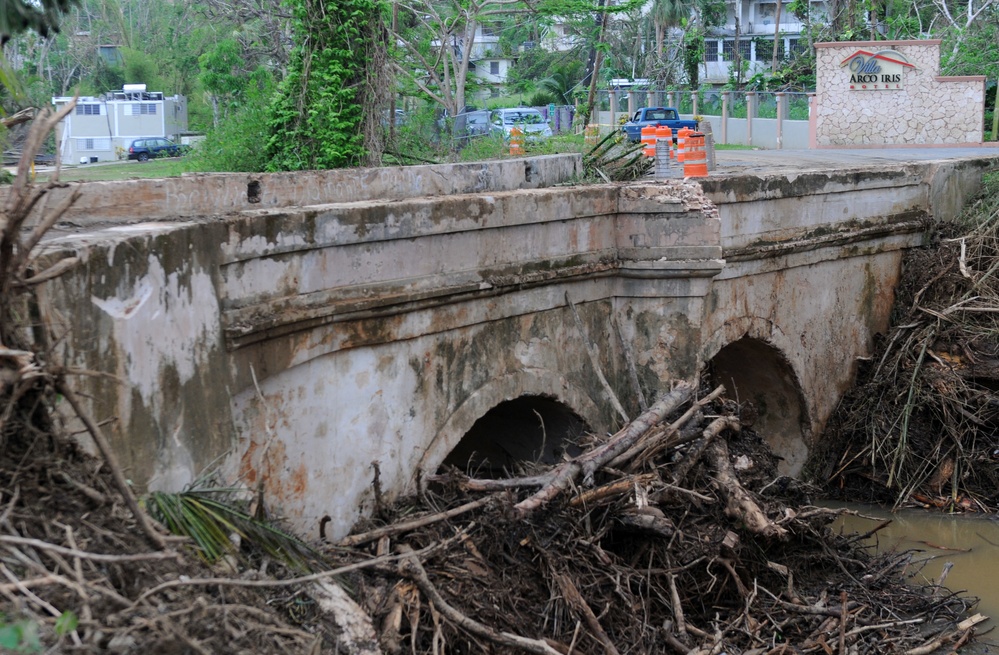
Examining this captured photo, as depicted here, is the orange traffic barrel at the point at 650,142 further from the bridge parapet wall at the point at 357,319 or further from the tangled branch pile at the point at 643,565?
the tangled branch pile at the point at 643,565

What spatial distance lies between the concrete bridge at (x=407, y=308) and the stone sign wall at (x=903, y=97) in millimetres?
9181

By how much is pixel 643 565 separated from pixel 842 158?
9.67m

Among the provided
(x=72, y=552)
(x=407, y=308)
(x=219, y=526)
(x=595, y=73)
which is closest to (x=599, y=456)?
(x=407, y=308)

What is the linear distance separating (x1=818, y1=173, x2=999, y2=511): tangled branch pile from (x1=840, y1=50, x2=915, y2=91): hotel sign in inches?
333

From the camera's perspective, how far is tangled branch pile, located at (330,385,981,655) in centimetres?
543

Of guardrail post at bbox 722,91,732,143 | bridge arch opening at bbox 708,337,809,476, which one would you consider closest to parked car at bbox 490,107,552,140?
guardrail post at bbox 722,91,732,143

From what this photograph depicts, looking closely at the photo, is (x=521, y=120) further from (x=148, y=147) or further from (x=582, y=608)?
(x=582, y=608)

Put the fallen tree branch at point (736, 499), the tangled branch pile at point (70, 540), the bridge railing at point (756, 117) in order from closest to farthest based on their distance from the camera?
the tangled branch pile at point (70, 540)
the fallen tree branch at point (736, 499)
the bridge railing at point (756, 117)

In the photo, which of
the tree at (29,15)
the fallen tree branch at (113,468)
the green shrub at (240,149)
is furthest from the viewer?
the green shrub at (240,149)

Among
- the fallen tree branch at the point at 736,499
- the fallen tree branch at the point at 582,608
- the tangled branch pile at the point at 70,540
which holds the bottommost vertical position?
the fallen tree branch at the point at 582,608

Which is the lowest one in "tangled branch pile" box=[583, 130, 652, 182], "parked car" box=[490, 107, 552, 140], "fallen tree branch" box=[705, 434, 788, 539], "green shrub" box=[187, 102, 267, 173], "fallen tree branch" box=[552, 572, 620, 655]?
"fallen tree branch" box=[552, 572, 620, 655]

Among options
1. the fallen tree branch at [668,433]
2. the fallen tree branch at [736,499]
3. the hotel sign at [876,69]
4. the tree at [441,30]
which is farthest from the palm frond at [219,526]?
the hotel sign at [876,69]

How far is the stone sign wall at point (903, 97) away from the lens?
1834 centimetres

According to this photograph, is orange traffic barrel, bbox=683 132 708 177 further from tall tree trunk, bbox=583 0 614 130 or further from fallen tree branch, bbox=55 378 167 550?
tall tree trunk, bbox=583 0 614 130
